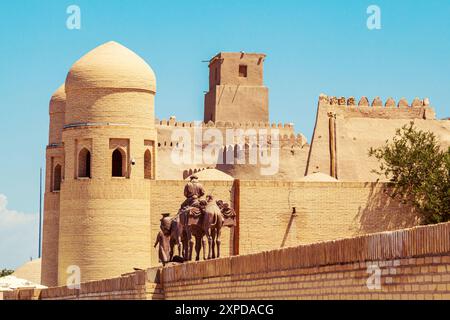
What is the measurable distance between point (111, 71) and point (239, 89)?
2571 centimetres

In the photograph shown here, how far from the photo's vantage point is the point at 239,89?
63.4m

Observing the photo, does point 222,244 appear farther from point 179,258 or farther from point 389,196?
point 179,258

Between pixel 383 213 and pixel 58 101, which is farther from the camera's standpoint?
pixel 58 101

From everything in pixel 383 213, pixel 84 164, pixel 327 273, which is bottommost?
pixel 327 273

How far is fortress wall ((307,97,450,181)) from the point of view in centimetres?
5053

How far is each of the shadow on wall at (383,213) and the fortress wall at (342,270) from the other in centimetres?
1946

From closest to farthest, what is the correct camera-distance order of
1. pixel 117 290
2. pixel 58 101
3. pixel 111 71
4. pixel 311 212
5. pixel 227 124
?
pixel 117 290
pixel 111 71
pixel 311 212
pixel 58 101
pixel 227 124

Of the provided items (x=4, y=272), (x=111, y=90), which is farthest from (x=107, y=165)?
(x=4, y=272)

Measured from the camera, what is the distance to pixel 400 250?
12.5m

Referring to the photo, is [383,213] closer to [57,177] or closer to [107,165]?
[107,165]

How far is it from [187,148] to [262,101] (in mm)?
7411

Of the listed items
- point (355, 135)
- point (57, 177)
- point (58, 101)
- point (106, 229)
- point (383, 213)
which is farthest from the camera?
point (355, 135)

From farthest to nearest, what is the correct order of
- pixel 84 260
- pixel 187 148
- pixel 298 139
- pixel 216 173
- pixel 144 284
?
pixel 187 148, pixel 298 139, pixel 216 173, pixel 84 260, pixel 144 284

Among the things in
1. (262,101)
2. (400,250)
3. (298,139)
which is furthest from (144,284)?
(262,101)
